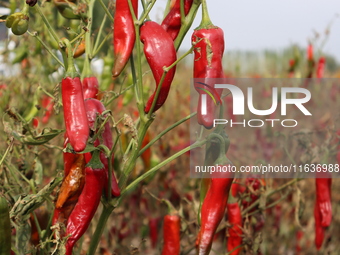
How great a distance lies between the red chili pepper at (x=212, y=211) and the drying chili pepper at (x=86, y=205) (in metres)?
0.33

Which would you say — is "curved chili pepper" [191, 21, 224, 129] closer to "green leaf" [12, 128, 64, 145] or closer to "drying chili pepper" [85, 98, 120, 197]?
"drying chili pepper" [85, 98, 120, 197]

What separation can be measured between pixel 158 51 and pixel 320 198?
1335 mm

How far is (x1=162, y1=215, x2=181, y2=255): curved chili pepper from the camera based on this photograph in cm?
185

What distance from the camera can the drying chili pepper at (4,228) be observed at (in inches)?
48.0

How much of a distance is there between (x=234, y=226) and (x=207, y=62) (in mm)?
802

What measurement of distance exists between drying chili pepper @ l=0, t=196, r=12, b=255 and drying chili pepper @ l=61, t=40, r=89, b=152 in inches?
8.7

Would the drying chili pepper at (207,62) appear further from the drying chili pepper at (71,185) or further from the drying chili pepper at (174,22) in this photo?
the drying chili pepper at (71,185)

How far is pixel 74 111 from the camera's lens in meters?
1.22

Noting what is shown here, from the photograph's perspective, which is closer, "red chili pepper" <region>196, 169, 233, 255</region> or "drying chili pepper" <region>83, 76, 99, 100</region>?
"red chili pepper" <region>196, 169, 233, 255</region>

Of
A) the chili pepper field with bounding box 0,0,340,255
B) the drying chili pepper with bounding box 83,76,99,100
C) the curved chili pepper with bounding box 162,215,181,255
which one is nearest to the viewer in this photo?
the chili pepper field with bounding box 0,0,340,255

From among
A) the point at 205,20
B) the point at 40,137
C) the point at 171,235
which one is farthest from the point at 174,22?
the point at 171,235

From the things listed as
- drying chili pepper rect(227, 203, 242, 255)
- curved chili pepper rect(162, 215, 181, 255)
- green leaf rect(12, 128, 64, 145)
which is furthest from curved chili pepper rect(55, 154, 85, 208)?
drying chili pepper rect(227, 203, 242, 255)

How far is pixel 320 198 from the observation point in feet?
7.65

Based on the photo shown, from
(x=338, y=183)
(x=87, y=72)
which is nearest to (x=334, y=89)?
(x=338, y=183)
